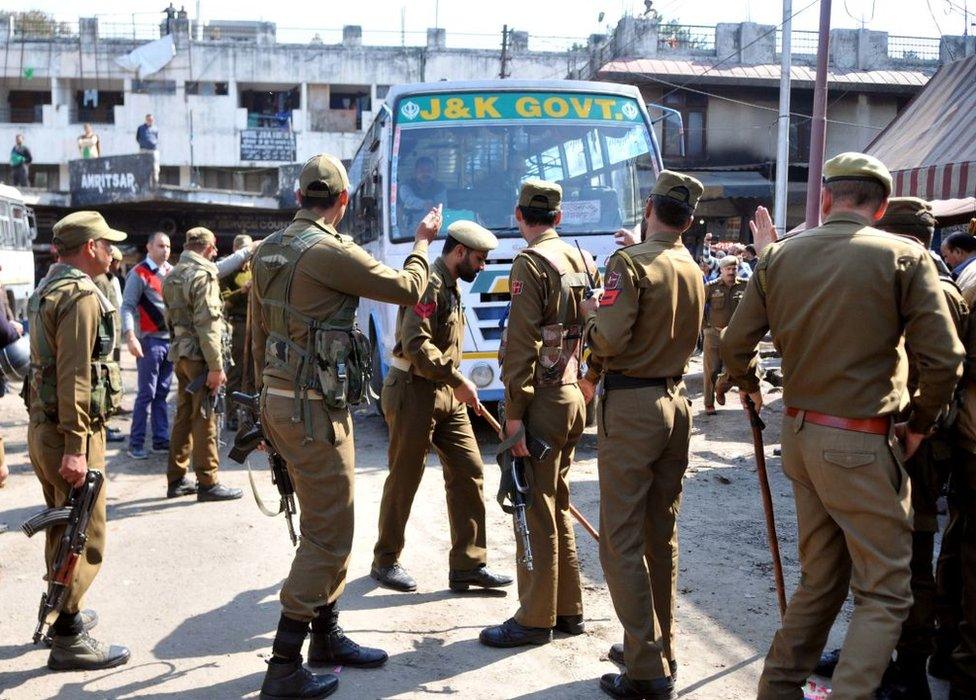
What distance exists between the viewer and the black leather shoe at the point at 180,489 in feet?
24.3

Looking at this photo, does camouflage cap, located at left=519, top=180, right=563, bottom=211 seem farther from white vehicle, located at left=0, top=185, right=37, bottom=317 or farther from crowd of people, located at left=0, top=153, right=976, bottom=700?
white vehicle, located at left=0, top=185, right=37, bottom=317

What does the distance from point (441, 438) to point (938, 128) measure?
27.9 feet

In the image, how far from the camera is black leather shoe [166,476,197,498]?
7.39 meters

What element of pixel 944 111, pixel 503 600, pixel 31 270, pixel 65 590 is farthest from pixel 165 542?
pixel 31 270

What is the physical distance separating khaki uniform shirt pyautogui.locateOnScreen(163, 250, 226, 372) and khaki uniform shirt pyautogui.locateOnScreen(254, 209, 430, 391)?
3.37m

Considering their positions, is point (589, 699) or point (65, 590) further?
point (65, 590)

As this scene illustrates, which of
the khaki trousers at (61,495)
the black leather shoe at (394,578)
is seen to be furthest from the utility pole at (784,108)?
the khaki trousers at (61,495)

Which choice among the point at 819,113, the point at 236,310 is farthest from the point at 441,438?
the point at 819,113

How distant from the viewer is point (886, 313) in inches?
130

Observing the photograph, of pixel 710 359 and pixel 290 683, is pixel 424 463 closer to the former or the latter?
pixel 290 683

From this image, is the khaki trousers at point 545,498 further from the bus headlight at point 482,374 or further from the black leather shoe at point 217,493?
the bus headlight at point 482,374

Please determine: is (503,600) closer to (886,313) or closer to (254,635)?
(254,635)

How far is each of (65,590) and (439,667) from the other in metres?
1.66

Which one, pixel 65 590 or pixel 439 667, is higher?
pixel 65 590
